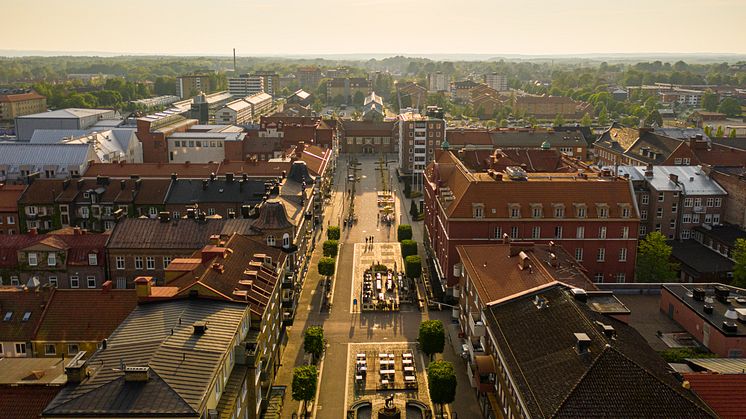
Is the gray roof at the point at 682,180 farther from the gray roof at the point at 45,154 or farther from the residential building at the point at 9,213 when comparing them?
the gray roof at the point at 45,154

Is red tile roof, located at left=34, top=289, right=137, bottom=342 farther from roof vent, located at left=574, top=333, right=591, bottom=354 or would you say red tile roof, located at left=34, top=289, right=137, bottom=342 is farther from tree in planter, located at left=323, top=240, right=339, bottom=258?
tree in planter, located at left=323, top=240, right=339, bottom=258

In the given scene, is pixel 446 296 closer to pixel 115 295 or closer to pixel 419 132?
pixel 115 295

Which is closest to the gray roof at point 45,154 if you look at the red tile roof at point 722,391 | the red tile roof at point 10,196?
the red tile roof at point 10,196

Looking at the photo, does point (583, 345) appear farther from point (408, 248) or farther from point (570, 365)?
point (408, 248)

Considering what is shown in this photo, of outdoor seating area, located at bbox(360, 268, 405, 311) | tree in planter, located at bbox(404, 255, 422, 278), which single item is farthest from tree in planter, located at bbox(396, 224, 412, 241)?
tree in planter, located at bbox(404, 255, 422, 278)


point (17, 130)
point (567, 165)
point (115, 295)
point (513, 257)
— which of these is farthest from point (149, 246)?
point (17, 130)

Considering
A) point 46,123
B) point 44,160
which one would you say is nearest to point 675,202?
point 44,160

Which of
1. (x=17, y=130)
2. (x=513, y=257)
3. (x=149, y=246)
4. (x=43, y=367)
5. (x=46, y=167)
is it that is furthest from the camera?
(x=17, y=130)
